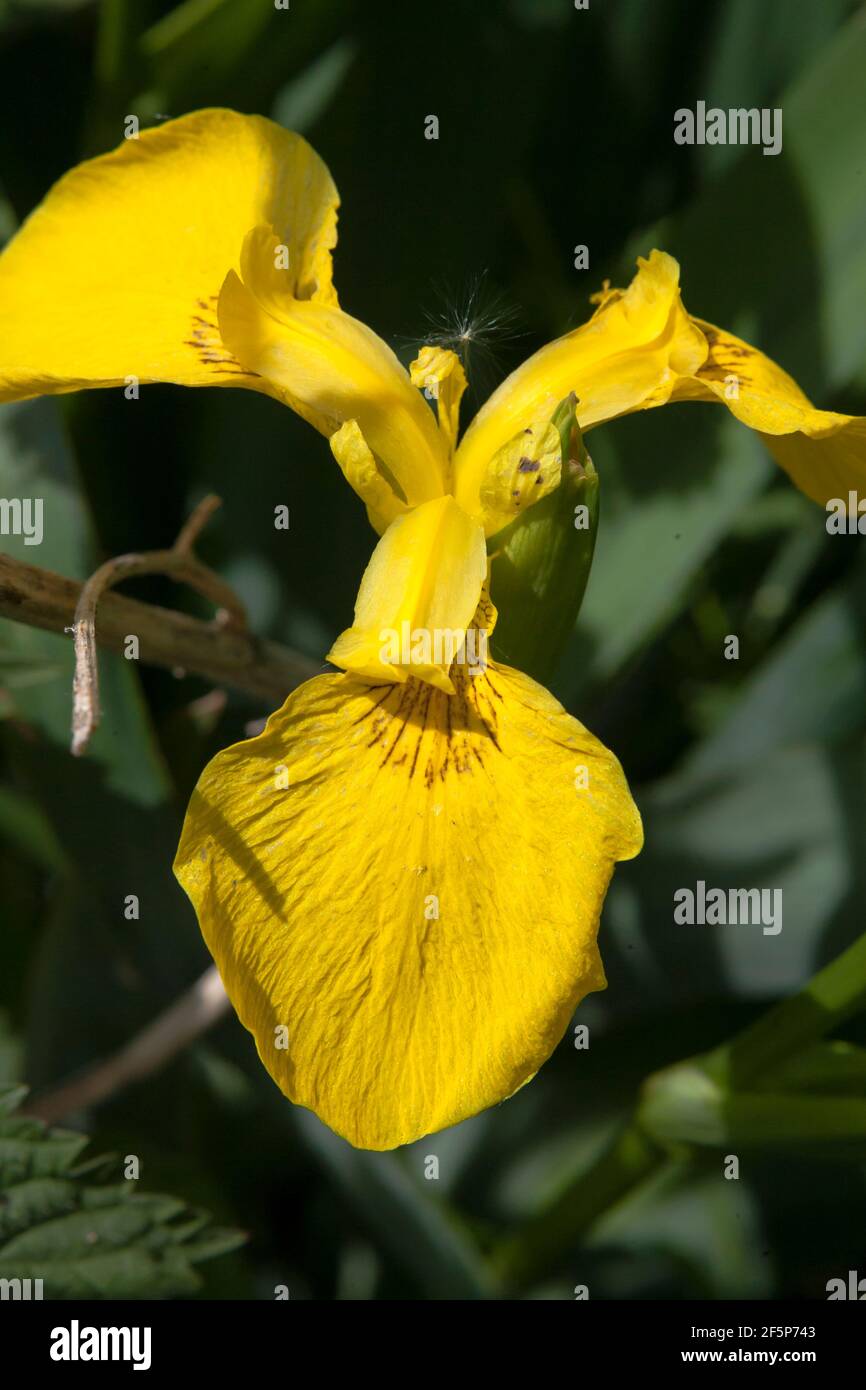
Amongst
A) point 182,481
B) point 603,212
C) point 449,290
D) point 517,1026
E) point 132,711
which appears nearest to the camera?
point 517,1026

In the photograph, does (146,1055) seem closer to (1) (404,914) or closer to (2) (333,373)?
(1) (404,914)

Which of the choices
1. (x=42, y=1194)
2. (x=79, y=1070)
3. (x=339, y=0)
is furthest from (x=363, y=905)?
(x=339, y=0)

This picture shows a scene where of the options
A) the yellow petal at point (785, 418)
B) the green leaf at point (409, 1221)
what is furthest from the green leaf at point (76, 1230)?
the yellow petal at point (785, 418)

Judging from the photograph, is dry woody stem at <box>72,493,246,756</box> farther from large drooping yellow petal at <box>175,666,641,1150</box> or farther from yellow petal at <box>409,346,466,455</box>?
yellow petal at <box>409,346,466,455</box>

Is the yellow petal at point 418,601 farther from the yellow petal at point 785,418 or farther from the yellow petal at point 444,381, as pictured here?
the yellow petal at point 785,418

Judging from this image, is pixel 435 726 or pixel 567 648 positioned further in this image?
pixel 567 648

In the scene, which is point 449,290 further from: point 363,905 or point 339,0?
point 363,905

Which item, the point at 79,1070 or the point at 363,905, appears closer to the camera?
A: the point at 363,905

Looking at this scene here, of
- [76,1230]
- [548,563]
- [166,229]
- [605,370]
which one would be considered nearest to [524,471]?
[548,563]
